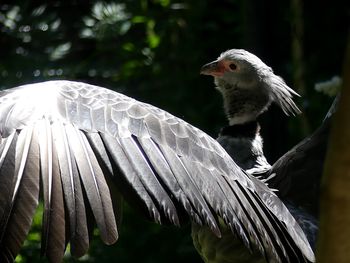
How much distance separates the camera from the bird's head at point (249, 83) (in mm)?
3305

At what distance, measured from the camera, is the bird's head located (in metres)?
3.30

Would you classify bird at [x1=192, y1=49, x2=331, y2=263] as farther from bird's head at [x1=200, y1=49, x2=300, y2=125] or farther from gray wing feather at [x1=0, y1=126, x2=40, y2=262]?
gray wing feather at [x1=0, y1=126, x2=40, y2=262]

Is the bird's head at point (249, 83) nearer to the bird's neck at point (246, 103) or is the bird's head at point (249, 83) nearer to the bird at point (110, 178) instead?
the bird's neck at point (246, 103)

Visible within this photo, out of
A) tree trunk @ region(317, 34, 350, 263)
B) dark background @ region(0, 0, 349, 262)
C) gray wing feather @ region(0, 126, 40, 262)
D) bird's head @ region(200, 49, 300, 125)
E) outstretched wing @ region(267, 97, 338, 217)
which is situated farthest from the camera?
dark background @ region(0, 0, 349, 262)

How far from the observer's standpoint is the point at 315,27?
496 centimetres

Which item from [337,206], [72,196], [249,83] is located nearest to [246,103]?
[249,83]

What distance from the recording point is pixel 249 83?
333 cm

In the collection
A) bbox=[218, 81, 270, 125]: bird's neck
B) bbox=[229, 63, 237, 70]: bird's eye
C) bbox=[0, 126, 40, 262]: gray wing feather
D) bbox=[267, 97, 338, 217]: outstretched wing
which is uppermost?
bbox=[0, 126, 40, 262]: gray wing feather

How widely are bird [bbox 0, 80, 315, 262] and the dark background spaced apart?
210 centimetres

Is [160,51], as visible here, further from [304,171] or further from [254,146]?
[304,171]

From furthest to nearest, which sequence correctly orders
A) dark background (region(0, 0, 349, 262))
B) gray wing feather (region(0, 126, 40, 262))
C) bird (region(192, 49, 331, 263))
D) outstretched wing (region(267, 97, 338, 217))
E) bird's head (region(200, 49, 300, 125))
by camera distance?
dark background (region(0, 0, 349, 262))
bird's head (region(200, 49, 300, 125))
outstretched wing (region(267, 97, 338, 217))
bird (region(192, 49, 331, 263))
gray wing feather (region(0, 126, 40, 262))

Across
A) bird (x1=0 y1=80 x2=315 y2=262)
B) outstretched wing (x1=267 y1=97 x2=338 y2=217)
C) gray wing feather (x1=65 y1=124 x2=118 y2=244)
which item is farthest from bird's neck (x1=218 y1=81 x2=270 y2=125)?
gray wing feather (x1=65 y1=124 x2=118 y2=244)

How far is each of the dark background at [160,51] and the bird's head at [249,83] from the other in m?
1.03

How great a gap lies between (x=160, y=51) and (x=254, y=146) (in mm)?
1697
